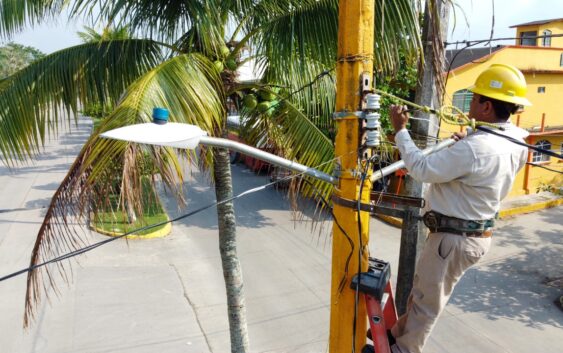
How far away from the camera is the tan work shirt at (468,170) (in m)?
2.57

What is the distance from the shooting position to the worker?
102 inches

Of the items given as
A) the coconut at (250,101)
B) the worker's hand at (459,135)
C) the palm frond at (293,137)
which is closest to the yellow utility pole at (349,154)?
the worker's hand at (459,135)

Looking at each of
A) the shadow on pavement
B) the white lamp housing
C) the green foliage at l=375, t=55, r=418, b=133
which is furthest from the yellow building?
the white lamp housing

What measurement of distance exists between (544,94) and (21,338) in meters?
16.6

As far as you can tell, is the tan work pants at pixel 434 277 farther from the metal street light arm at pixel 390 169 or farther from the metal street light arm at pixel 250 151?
the metal street light arm at pixel 250 151

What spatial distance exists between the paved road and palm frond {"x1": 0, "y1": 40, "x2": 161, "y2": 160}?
2.53 m

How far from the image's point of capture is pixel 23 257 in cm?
1038

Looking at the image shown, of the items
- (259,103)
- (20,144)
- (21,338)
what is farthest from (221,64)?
(21,338)

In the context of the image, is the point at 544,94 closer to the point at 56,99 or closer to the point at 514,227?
the point at 514,227

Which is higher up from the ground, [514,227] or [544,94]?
[544,94]

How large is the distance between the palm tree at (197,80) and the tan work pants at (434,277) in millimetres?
1743

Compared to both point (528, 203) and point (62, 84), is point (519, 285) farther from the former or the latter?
point (62, 84)

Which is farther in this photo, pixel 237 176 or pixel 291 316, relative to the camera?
pixel 237 176

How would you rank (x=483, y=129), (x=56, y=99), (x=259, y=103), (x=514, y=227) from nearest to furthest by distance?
(x=483, y=129) → (x=56, y=99) → (x=259, y=103) → (x=514, y=227)
